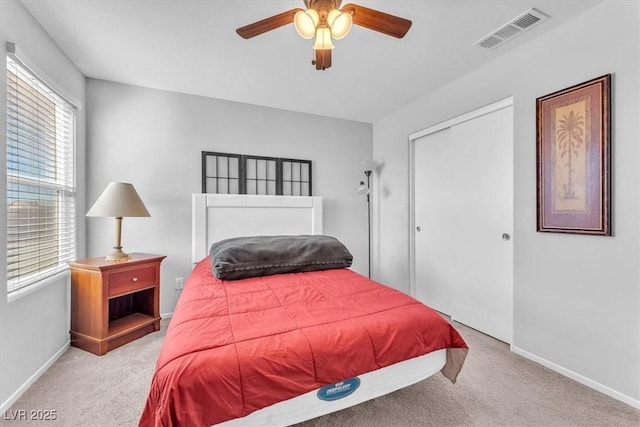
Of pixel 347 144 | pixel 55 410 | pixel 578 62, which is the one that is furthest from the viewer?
pixel 347 144

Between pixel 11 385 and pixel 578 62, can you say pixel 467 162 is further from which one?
pixel 11 385

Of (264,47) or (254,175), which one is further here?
(254,175)

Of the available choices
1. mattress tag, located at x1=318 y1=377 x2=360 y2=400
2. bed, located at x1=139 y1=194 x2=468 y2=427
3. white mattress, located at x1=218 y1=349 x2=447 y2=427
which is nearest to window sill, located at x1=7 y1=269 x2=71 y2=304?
bed, located at x1=139 y1=194 x2=468 y2=427

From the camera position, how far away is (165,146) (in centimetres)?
307

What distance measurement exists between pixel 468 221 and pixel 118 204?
323 cm

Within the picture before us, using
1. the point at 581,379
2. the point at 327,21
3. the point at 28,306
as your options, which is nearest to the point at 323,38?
the point at 327,21

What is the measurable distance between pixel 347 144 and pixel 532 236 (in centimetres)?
245

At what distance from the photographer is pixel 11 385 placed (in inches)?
66.9

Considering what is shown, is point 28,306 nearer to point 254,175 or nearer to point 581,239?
point 254,175

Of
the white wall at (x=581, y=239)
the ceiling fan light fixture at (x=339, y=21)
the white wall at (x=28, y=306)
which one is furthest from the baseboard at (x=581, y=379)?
the white wall at (x=28, y=306)

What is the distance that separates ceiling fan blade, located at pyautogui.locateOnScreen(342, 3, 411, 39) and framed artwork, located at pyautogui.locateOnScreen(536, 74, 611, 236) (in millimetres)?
1376

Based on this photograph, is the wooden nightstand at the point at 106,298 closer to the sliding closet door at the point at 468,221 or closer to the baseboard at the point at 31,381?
the baseboard at the point at 31,381

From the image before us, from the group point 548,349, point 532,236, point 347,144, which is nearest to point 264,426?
point 548,349

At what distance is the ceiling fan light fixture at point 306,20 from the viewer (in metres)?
1.43
